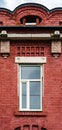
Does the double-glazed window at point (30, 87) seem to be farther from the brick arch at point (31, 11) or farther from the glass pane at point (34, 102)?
the brick arch at point (31, 11)

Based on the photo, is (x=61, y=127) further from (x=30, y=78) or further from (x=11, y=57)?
(x=11, y=57)

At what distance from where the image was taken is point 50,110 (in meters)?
16.8

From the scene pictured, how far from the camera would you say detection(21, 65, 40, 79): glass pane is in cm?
1748

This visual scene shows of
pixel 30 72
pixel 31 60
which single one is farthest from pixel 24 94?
pixel 31 60

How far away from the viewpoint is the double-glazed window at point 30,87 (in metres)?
17.1

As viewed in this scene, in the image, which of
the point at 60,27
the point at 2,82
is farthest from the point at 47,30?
the point at 2,82

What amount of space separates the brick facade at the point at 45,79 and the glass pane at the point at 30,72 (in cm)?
34

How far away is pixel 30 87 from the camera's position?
17.4m

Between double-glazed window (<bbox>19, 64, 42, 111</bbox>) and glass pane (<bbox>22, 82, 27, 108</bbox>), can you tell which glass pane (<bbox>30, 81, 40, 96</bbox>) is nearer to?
double-glazed window (<bbox>19, 64, 42, 111</bbox>)

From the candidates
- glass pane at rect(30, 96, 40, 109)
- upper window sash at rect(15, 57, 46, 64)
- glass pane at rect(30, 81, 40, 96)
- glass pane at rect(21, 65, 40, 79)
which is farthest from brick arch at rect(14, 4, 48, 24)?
glass pane at rect(30, 96, 40, 109)

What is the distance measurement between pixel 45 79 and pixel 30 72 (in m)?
0.74

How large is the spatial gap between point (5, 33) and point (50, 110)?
3.62 meters

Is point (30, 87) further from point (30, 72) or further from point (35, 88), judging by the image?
point (30, 72)

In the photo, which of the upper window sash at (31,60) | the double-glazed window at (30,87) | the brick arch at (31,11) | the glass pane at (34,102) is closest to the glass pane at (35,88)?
the double-glazed window at (30,87)
